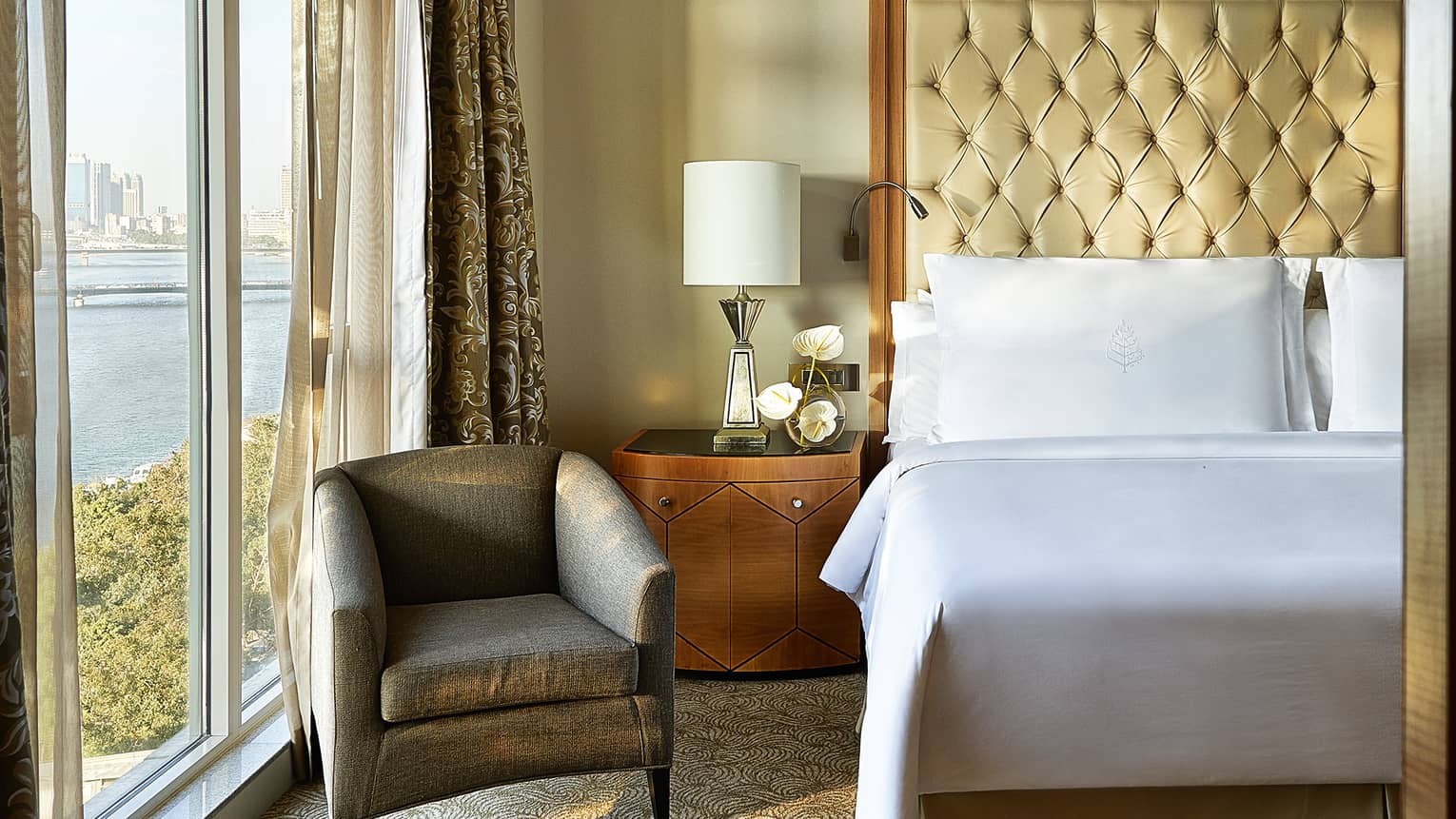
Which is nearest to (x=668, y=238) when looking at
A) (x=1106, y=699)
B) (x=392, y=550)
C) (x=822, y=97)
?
(x=822, y=97)

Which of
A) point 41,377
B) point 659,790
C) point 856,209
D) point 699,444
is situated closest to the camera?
point 41,377

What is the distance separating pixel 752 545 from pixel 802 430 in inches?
14.2

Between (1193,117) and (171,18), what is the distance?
8.95ft

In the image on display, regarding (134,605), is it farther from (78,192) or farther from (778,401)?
(778,401)

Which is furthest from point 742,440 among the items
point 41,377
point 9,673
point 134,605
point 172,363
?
point 9,673

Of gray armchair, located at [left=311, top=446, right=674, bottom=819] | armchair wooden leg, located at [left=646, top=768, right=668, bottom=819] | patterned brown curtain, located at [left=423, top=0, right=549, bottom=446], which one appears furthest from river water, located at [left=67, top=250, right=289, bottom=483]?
armchair wooden leg, located at [left=646, top=768, right=668, bottom=819]

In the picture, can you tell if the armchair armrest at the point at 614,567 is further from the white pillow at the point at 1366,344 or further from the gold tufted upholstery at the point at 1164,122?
the white pillow at the point at 1366,344

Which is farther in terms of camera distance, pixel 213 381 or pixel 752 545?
pixel 752 545

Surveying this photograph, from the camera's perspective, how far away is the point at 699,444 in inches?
136

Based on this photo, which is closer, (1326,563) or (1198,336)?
(1326,563)

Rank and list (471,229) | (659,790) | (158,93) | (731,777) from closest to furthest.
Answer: (158,93)
(659,790)
(731,777)
(471,229)

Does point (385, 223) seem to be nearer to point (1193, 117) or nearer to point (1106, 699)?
point (1106, 699)

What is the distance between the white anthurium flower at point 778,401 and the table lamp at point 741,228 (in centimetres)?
8

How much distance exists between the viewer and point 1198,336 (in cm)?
300
